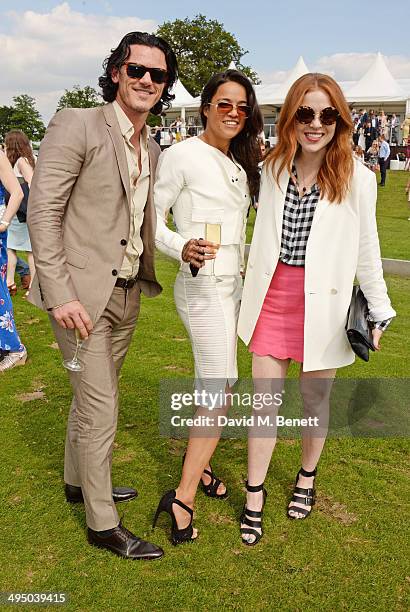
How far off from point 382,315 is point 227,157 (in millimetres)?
1112

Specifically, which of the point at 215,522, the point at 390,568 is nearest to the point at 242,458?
the point at 215,522

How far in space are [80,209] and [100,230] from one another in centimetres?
13

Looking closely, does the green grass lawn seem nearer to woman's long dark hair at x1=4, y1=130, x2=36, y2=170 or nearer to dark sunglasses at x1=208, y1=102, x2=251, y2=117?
dark sunglasses at x1=208, y1=102, x2=251, y2=117

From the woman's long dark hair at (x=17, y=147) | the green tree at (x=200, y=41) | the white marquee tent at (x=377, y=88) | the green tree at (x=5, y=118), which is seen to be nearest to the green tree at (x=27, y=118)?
the green tree at (x=5, y=118)

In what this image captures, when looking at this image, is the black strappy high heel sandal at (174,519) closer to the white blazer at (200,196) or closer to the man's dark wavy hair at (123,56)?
the white blazer at (200,196)

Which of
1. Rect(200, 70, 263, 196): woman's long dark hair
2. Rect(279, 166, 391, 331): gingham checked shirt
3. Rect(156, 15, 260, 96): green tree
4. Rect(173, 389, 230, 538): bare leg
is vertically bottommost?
Rect(173, 389, 230, 538): bare leg

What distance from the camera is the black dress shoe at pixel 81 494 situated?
3537 millimetres

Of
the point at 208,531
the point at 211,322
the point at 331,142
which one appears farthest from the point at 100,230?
the point at 208,531

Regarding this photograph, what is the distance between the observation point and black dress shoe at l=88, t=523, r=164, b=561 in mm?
3045

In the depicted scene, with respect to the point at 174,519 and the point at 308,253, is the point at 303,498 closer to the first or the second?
the point at 174,519

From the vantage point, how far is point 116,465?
4012 mm

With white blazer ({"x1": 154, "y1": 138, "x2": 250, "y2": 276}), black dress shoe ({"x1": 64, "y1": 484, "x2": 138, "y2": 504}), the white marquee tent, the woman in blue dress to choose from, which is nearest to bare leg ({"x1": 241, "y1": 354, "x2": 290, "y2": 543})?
white blazer ({"x1": 154, "y1": 138, "x2": 250, "y2": 276})

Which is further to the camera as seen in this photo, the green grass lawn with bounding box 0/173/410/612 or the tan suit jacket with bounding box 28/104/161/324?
the green grass lawn with bounding box 0/173/410/612

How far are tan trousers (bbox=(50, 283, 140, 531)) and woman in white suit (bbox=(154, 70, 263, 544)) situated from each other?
358 mm
